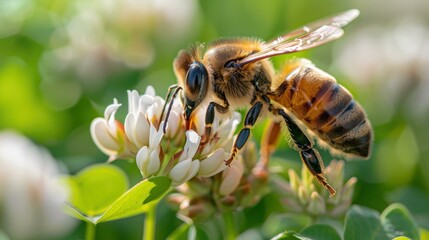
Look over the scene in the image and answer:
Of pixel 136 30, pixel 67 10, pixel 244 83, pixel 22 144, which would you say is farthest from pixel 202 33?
pixel 244 83

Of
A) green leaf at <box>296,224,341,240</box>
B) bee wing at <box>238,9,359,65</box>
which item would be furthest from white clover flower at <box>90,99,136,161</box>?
green leaf at <box>296,224,341,240</box>

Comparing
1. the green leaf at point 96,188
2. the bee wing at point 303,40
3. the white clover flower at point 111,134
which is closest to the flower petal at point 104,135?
the white clover flower at point 111,134

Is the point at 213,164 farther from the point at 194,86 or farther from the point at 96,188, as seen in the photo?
the point at 96,188

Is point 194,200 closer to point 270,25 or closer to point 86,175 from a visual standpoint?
point 86,175

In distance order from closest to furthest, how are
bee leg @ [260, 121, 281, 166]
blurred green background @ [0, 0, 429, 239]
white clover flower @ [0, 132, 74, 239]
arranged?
bee leg @ [260, 121, 281, 166]
white clover flower @ [0, 132, 74, 239]
blurred green background @ [0, 0, 429, 239]

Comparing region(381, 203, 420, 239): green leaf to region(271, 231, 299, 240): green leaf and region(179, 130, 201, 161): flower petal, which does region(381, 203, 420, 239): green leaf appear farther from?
region(179, 130, 201, 161): flower petal

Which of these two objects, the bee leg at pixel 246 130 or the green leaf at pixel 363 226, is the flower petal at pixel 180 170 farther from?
the green leaf at pixel 363 226
